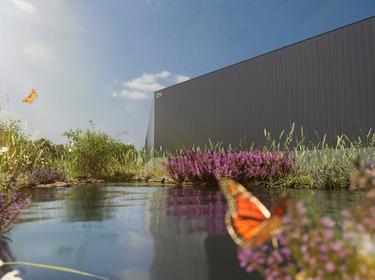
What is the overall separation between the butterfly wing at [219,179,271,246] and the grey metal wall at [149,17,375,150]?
11.8 meters

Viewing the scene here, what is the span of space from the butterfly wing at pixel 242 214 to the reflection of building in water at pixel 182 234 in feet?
1.60

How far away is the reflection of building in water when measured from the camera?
1663 mm

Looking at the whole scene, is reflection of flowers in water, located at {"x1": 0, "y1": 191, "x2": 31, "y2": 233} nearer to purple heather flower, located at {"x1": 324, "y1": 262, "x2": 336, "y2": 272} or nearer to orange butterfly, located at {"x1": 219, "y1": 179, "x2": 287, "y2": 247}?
orange butterfly, located at {"x1": 219, "y1": 179, "x2": 287, "y2": 247}

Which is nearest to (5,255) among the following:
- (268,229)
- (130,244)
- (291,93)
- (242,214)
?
(130,244)

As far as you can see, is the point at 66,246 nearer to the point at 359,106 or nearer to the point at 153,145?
the point at 359,106

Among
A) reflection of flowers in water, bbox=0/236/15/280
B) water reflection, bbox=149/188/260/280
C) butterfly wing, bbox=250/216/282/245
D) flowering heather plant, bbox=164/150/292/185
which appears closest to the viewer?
butterfly wing, bbox=250/216/282/245

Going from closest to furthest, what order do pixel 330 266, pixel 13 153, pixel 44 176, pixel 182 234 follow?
pixel 330 266 → pixel 182 234 → pixel 13 153 → pixel 44 176

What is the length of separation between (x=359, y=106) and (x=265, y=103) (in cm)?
389

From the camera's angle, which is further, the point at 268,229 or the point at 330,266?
the point at 268,229

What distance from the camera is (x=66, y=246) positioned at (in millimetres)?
2154

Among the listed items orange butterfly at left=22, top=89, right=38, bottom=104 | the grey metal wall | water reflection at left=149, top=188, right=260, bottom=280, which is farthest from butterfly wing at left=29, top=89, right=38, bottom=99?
the grey metal wall

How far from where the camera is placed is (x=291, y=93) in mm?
14227

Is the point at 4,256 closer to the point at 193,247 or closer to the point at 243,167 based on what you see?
the point at 193,247

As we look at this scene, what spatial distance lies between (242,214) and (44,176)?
27.9 feet
